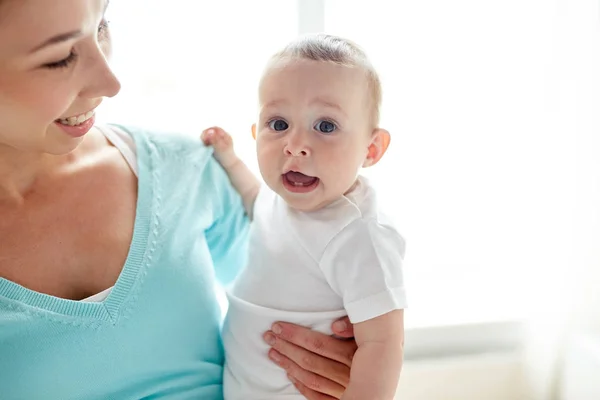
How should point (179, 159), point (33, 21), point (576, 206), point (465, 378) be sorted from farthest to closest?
1. point (465, 378)
2. point (576, 206)
3. point (179, 159)
4. point (33, 21)

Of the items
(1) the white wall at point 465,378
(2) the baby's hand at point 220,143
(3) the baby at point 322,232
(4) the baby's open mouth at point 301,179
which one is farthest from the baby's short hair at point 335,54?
(1) the white wall at point 465,378

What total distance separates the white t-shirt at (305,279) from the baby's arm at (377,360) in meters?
0.02

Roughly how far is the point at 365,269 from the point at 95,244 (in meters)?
0.41

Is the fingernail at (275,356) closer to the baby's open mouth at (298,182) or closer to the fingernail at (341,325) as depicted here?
the fingernail at (341,325)

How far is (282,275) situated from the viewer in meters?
1.12

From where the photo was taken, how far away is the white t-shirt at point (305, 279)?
1047 mm

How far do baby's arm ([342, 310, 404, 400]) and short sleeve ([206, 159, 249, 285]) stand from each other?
31cm

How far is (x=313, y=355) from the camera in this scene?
1.12m

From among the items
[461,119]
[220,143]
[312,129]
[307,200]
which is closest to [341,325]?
[307,200]

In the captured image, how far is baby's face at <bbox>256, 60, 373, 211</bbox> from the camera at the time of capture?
1059mm

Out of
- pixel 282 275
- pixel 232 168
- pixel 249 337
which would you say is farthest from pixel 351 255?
pixel 232 168

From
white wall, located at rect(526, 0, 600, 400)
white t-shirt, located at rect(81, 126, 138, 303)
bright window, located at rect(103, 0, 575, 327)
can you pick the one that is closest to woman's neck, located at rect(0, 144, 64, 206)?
white t-shirt, located at rect(81, 126, 138, 303)

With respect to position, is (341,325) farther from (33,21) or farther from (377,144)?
(33,21)

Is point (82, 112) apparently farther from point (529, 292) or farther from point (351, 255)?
point (529, 292)
